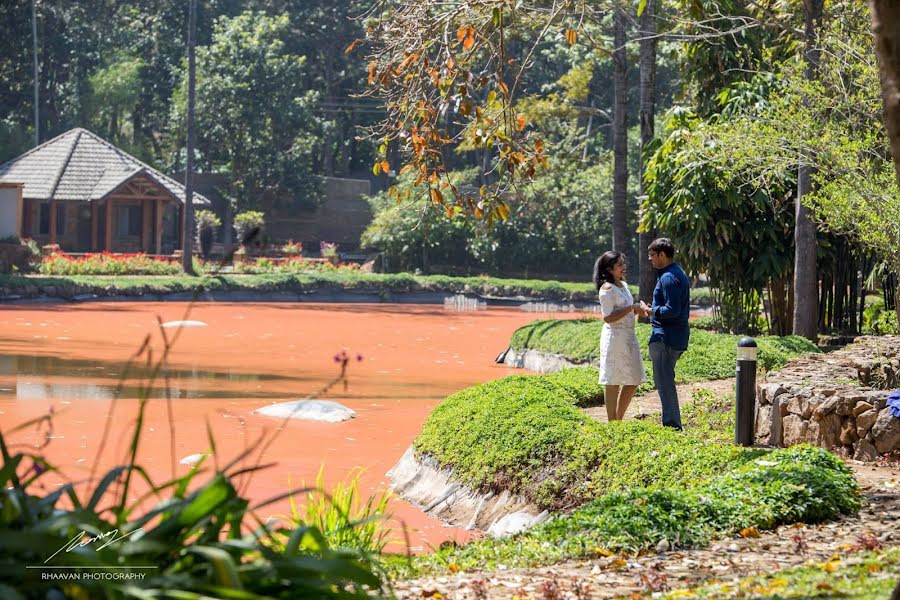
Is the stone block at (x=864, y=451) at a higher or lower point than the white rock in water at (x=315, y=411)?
higher

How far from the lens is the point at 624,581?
20.2ft

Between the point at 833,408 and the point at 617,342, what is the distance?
6.69 ft

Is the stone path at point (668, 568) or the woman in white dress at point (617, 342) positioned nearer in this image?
the stone path at point (668, 568)

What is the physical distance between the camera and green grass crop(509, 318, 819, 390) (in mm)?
16078

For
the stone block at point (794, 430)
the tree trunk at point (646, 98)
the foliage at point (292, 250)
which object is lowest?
the stone block at point (794, 430)

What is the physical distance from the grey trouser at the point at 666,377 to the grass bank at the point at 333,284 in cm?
2812

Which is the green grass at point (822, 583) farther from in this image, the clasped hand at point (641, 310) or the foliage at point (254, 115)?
the foliage at point (254, 115)

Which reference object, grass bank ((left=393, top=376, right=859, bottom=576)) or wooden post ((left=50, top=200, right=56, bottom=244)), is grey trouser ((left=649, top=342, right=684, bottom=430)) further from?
wooden post ((left=50, top=200, right=56, bottom=244))

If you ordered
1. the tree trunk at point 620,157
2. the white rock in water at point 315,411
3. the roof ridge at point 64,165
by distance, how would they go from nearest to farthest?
the white rock in water at point 315,411, the tree trunk at point 620,157, the roof ridge at point 64,165

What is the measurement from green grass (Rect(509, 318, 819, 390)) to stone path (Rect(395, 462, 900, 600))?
7.86 meters

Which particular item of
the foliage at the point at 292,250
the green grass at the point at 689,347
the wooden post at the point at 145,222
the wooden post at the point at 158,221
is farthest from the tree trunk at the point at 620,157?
the wooden post at the point at 145,222

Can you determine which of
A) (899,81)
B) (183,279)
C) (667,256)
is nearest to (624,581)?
(899,81)

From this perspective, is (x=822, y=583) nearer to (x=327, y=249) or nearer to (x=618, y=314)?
(x=618, y=314)

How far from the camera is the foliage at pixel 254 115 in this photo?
5406cm
